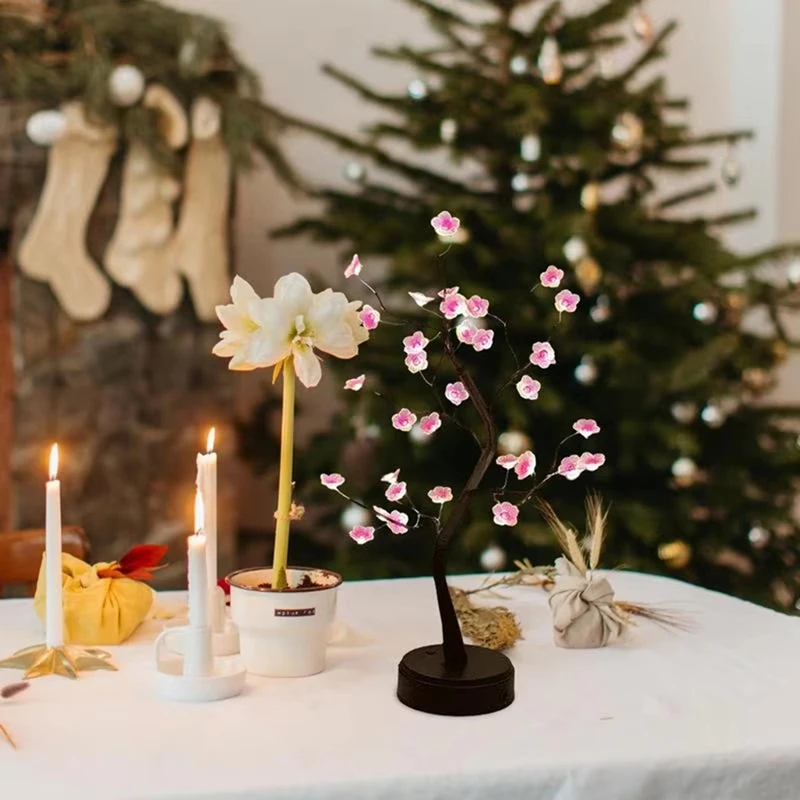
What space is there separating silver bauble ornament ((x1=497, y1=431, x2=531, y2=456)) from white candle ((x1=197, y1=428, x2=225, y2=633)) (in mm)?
1032

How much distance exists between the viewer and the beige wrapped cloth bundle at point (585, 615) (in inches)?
40.8

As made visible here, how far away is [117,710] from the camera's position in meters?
0.86

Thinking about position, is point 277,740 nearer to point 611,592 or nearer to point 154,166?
point 611,592

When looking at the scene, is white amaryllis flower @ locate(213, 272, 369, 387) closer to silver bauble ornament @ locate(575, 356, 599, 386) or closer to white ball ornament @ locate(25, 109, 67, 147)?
silver bauble ornament @ locate(575, 356, 599, 386)

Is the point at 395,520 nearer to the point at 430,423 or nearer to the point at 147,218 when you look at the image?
the point at 430,423

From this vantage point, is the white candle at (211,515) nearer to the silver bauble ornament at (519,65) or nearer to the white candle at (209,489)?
the white candle at (209,489)

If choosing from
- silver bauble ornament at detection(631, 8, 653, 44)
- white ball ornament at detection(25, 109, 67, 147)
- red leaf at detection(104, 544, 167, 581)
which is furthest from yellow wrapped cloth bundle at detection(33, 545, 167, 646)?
silver bauble ornament at detection(631, 8, 653, 44)

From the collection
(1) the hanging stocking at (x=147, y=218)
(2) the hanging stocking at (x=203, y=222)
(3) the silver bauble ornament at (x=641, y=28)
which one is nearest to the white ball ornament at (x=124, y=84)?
(1) the hanging stocking at (x=147, y=218)

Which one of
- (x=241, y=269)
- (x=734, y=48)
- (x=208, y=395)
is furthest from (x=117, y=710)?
(x=734, y=48)

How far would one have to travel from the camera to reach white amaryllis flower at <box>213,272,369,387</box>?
902mm

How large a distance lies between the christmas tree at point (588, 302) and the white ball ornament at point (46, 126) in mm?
573

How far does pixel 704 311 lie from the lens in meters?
2.23

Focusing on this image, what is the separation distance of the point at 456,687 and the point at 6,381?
1847mm

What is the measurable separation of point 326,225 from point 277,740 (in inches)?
69.6
